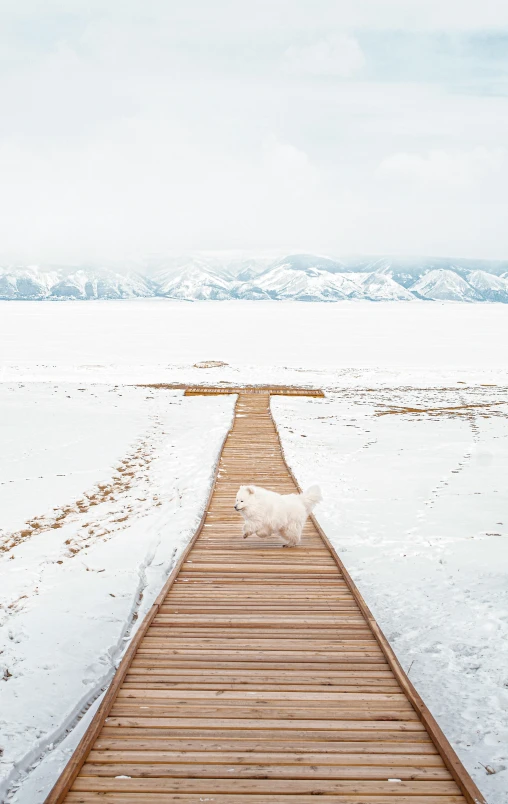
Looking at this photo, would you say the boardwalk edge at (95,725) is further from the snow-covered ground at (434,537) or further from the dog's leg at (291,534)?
the snow-covered ground at (434,537)

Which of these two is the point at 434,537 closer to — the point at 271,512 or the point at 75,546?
the point at 271,512

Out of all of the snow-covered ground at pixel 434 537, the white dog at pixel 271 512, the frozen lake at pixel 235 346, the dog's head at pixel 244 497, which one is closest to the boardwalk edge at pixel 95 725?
the dog's head at pixel 244 497

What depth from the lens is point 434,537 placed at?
1043cm

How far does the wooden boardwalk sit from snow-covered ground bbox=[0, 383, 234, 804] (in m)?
0.91

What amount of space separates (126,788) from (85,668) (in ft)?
9.44

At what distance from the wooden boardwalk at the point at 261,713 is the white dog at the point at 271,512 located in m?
1.40

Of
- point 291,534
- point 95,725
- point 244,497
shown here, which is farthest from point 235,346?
point 95,725

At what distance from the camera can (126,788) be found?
12.7 feet

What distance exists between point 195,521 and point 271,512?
2599 mm

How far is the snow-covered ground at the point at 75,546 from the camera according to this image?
5.69 metres

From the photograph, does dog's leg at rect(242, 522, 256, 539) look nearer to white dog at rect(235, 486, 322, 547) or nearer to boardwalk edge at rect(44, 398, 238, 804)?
white dog at rect(235, 486, 322, 547)

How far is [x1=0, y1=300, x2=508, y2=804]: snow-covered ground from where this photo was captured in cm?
591

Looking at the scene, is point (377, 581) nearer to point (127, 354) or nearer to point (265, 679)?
point (265, 679)

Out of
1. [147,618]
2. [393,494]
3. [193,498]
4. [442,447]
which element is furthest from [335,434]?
[147,618]
